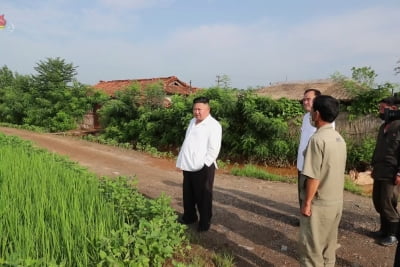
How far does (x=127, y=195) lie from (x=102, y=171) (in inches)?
187

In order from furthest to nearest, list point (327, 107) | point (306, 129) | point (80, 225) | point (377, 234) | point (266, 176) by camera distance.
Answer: point (266, 176), point (377, 234), point (306, 129), point (80, 225), point (327, 107)

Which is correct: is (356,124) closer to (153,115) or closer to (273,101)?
(273,101)

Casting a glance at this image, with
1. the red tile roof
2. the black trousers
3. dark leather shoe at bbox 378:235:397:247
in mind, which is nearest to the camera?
dark leather shoe at bbox 378:235:397:247

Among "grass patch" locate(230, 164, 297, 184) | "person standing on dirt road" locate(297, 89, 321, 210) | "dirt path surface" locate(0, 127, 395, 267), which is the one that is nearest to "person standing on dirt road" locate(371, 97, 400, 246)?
"dirt path surface" locate(0, 127, 395, 267)

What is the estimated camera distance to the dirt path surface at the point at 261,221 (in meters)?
3.46

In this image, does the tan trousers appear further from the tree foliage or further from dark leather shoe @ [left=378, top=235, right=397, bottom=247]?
the tree foliage

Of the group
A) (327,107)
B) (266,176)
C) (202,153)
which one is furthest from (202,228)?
(266,176)

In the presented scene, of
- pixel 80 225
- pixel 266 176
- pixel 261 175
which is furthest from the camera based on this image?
pixel 261 175

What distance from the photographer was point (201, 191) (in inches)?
151

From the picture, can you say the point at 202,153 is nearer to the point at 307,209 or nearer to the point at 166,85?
the point at 307,209

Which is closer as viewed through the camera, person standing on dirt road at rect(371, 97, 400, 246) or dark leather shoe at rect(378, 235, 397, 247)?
person standing on dirt road at rect(371, 97, 400, 246)

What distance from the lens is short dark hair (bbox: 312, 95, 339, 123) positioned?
2.46 m

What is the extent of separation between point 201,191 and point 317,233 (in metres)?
1.54

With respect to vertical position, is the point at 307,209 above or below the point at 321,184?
below
